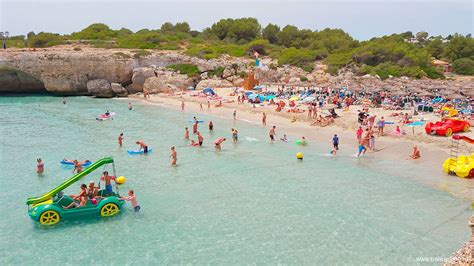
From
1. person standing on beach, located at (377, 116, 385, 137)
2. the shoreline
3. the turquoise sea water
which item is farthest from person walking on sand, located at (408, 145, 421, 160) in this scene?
person standing on beach, located at (377, 116, 385, 137)

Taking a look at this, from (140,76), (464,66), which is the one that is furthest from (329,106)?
(464,66)

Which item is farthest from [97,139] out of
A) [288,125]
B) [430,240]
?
[430,240]

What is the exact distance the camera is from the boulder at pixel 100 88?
145 ft

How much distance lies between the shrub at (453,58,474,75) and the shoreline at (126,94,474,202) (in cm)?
3722

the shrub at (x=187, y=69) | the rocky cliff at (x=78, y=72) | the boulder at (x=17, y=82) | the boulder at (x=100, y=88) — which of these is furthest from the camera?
the shrub at (x=187, y=69)

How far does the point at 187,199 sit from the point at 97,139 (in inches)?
478

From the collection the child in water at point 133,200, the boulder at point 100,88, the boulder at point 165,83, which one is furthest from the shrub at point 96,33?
the child in water at point 133,200

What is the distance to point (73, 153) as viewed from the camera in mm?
20609

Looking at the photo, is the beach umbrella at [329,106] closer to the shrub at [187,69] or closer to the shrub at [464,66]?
the shrub at [187,69]

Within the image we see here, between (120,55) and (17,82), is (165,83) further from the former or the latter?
(17,82)

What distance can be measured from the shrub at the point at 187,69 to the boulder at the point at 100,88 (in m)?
7.70

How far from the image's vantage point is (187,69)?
47969mm

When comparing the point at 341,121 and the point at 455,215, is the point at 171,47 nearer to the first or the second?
the point at 341,121

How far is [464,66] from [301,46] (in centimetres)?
2551
